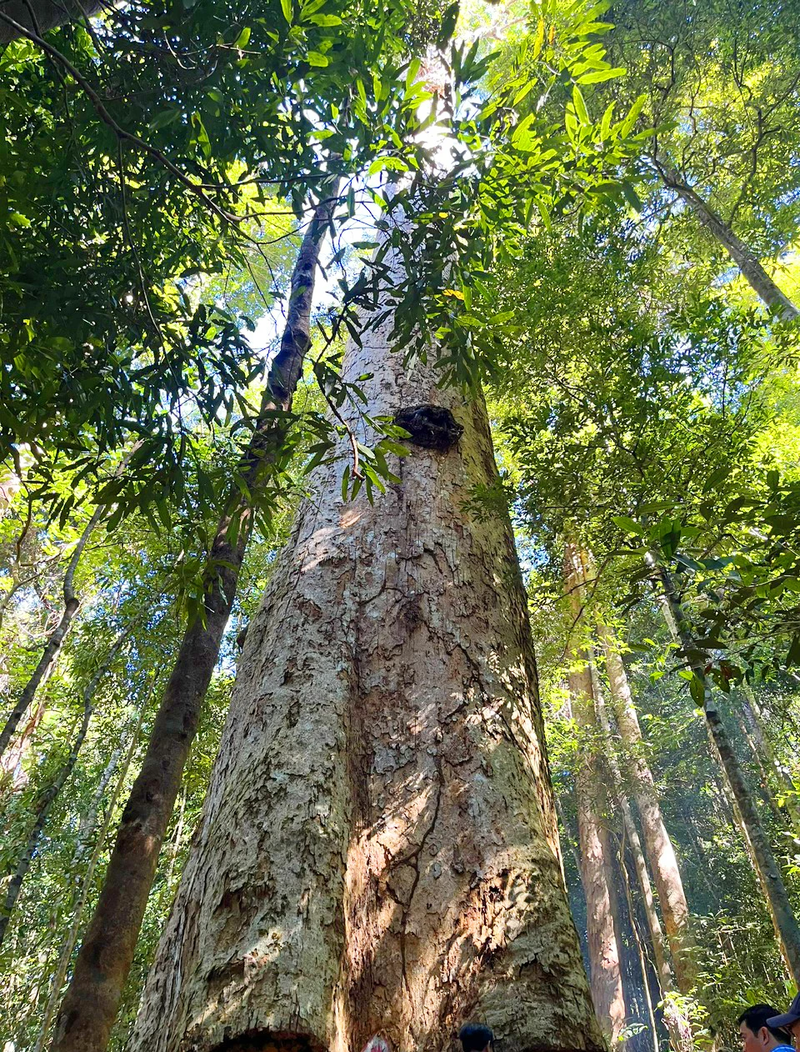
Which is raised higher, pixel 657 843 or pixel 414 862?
pixel 657 843

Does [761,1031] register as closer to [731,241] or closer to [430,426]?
[430,426]

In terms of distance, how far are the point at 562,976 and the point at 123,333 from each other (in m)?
2.06

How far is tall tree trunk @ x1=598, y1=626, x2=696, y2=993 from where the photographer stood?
7892 mm

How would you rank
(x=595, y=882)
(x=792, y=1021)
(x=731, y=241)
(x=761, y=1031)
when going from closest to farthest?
(x=792, y=1021) < (x=761, y=1031) < (x=731, y=241) < (x=595, y=882)


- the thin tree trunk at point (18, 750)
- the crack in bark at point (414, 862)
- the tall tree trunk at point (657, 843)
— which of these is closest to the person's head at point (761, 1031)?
the crack in bark at point (414, 862)

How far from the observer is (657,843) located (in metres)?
9.57

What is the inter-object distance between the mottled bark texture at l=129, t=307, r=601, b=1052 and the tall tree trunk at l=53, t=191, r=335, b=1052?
42 cm

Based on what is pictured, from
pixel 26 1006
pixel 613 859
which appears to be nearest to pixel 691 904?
pixel 613 859

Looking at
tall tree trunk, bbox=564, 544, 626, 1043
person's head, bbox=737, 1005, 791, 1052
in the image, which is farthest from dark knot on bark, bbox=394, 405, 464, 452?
tall tree trunk, bbox=564, 544, 626, 1043

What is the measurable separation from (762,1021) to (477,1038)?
8.07 feet

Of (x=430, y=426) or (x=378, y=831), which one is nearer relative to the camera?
(x=378, y=831)

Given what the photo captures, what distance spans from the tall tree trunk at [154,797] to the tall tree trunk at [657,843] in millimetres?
5750

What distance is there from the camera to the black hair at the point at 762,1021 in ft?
8.84

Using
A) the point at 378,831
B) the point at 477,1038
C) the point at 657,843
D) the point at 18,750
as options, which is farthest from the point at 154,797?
the point at 657,843
